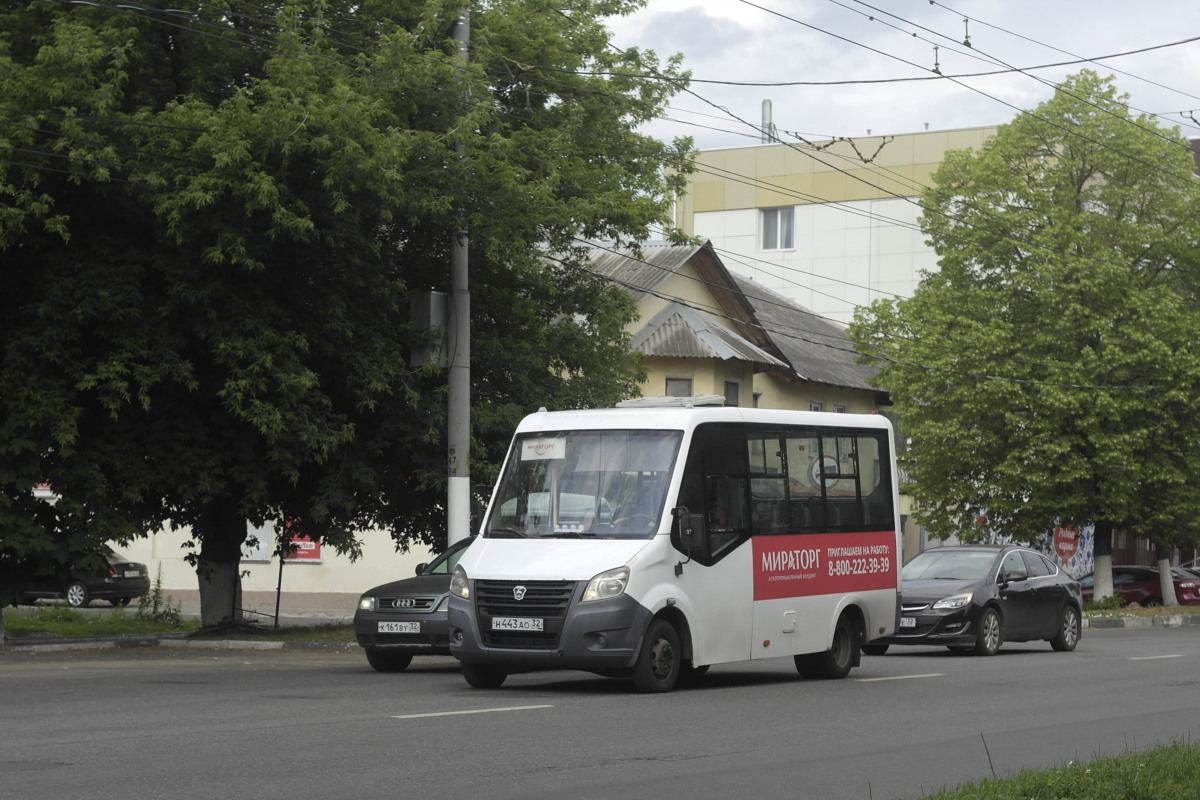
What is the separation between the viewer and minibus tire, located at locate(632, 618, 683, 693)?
47.4ft

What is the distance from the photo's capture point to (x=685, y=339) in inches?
1714

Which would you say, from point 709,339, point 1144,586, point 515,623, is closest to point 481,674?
point 515,623

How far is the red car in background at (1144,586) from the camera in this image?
4791 cm

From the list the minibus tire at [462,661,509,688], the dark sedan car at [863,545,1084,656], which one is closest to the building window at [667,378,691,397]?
the dark sedan car at [863,545,1084,656]

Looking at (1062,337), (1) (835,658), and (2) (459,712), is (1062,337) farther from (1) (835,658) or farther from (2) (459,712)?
(2) (459,712)

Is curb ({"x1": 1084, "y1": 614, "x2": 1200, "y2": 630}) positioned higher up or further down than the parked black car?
further down

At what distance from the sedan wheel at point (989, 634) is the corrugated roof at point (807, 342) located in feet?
81.7

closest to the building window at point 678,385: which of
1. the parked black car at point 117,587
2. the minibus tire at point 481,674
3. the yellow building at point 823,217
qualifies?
the parked black car at point 117,587

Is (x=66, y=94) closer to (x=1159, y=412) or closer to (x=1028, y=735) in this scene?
(x=1028, y=735)

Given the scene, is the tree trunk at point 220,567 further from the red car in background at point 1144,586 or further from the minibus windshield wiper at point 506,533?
the red car in background at point 1144,586

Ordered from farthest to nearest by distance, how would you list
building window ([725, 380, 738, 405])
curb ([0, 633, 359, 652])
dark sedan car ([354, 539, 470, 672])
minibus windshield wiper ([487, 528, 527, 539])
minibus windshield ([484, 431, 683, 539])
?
building window ([725, 380, 738, 405]) → curb ([0, 633, 359, 652]) → dark sedan car ([354, 539, 470, 672]) → minibus windshield wiper ([487, 528, 527, 539]) → minibus windshield ([484, 431, 683, 539])

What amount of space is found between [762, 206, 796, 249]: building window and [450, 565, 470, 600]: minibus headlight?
56.5m

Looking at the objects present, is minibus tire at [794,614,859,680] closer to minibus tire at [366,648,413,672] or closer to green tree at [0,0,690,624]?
minibus tire at [366,648,413,672]

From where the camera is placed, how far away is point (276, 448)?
70.2 feet
